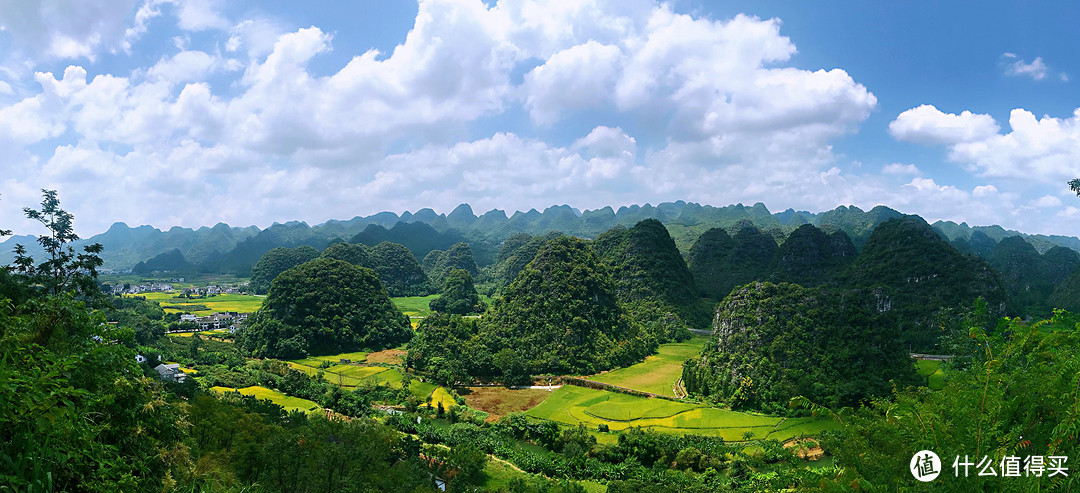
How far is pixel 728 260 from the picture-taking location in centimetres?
7425

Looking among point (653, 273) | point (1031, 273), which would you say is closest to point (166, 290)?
point (653, 273)

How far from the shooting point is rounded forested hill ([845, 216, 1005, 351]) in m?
42.9

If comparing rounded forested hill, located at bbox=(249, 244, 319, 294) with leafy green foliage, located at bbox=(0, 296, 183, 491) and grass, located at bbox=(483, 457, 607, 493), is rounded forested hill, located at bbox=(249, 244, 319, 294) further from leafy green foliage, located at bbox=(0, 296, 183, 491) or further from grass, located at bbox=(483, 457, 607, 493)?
leafy green foliage, located at bbox=(0, 296, 183, 491)

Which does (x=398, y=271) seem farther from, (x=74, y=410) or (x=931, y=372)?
(x=74, y=410)

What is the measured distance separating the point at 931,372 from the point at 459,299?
4960 centimetres

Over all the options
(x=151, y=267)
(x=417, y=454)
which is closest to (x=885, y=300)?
(x=417, y=454)

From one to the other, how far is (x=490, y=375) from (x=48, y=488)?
107 ft

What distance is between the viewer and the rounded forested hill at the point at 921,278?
42.9m

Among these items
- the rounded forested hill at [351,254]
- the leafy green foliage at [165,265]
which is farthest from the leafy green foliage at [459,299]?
the leafy green foliage at [165,265]

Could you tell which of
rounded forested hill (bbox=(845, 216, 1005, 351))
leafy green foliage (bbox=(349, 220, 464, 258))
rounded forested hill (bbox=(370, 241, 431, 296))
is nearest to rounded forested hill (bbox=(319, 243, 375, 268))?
rounded forested hill (bbox=(370, 241, 431, 296))

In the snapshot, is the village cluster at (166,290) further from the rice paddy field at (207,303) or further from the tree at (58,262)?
the tree at (58,262)

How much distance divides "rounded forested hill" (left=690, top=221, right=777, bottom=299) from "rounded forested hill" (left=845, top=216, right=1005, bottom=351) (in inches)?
566

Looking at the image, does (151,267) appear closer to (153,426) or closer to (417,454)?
(417,454)

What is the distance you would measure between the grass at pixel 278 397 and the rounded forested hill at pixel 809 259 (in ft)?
179
